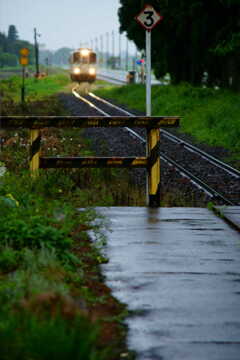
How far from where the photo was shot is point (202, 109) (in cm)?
3098

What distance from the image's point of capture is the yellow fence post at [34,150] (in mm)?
9027

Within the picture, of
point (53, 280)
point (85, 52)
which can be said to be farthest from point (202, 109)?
point (85, 52)

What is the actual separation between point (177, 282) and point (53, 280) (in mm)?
1029

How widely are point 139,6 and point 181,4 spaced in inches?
340

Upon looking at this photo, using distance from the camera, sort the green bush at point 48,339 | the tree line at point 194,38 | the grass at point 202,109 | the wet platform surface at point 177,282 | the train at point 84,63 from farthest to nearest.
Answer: the train at point 84,63 → the tree line at point 194,38 → the grass at point 202,109 → the wet platform surface at point 177,282 → the green bush at point 48,339

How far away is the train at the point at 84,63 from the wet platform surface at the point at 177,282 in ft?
192

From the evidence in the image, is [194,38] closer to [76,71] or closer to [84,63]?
[84,63]

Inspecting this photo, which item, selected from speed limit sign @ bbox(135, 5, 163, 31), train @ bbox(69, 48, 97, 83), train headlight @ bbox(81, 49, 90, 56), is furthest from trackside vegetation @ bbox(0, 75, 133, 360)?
train @ bbox(69, 48, 97, 83)

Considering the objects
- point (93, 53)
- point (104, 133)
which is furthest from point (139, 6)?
point (93, 53)

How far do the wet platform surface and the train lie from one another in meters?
58.4

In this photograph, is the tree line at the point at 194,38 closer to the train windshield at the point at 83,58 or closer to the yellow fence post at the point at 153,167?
the yellow fence post at the point at 153,167

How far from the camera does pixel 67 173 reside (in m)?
11.8

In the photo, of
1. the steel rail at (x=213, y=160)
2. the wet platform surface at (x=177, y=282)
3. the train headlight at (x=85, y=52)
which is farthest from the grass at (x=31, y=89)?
the wet platform surface at (x=177, y=282)

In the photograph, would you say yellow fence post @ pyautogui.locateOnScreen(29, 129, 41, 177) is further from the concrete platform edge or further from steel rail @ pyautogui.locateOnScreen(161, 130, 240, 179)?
steel rail @ pyautogui.locateOnScreen(161, 130, 240, 179)
